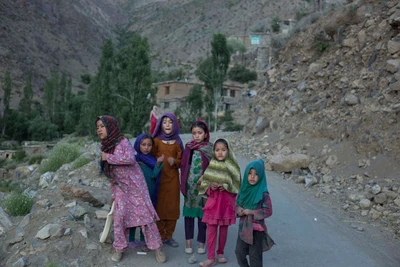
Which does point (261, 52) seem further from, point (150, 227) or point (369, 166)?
point (150, 227)

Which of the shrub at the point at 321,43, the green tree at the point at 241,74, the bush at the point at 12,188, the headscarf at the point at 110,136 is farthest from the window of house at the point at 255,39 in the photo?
the headscarf at the point at 110,136

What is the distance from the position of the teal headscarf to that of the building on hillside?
3674cm

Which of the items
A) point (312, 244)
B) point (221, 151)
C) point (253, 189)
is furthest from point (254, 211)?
point (312, 244)

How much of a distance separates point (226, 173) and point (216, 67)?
2493cm

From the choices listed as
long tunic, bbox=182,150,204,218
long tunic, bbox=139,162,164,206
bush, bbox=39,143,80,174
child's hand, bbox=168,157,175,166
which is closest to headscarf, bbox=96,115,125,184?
long tunic, bbox=139,162,164,206

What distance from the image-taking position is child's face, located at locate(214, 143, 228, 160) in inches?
167

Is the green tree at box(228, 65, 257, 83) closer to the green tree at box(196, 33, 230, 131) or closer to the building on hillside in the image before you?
the building on hillside

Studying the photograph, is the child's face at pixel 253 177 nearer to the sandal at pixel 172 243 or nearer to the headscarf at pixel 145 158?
the headscarf at pixel 145 158

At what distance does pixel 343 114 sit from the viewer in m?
10.3

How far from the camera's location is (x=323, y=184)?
8438 millimetres

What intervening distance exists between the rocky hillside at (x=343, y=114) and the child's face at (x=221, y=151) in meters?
3.13

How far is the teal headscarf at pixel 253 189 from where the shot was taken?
3871 mm

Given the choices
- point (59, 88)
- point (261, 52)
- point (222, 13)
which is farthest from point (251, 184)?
point (222, 13)

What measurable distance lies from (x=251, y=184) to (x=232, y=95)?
4126 centimetres
